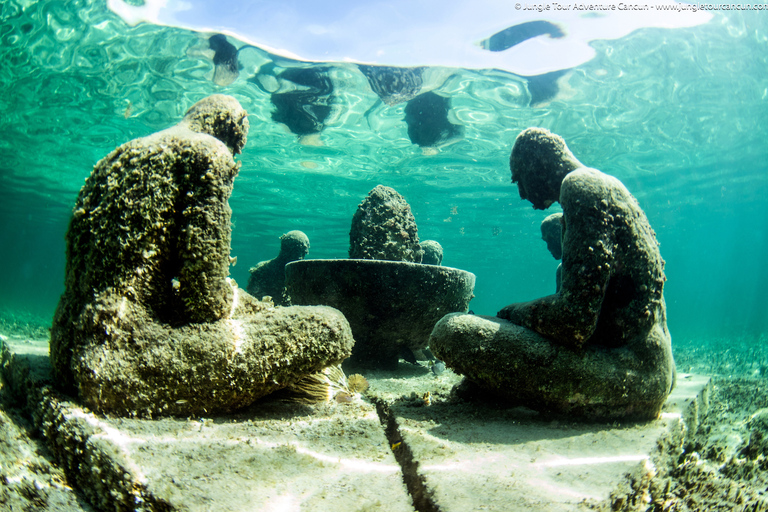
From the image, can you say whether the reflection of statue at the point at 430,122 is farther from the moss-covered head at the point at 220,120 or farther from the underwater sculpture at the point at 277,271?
the moss-covered head at the point at 220,120

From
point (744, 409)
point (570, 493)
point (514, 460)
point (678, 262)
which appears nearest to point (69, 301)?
point (514, 460)

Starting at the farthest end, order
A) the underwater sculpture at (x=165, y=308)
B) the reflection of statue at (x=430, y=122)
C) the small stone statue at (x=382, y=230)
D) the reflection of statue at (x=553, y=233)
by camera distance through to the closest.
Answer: the reflection of statue at (x=430, y=122), the reflection of statue at (x=553, y=233), the small stone statue at (x=382, y=230), the underwater sculpture at (x=165, y=308)

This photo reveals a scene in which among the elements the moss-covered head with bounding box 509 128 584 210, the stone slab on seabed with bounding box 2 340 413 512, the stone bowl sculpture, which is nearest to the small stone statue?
the stone bowl sculpture

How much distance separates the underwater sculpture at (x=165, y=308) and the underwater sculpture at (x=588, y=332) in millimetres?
1036

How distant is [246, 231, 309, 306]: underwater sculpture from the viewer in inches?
240

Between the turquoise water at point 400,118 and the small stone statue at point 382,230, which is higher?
the turquoise water at point 400,118

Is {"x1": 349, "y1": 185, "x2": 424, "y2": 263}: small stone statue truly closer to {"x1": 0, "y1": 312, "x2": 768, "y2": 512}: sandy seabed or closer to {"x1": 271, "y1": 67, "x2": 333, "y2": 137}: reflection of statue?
{"x1": 0, "y1": 312, "x2": 768, "y2": 512}: sandy seabed

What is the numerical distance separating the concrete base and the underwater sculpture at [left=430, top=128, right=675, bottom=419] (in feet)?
0.64

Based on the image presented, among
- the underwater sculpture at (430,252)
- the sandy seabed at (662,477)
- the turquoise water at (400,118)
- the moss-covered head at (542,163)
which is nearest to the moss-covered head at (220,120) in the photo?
the sandy seabed at (662,477)

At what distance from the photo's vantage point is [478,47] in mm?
9836

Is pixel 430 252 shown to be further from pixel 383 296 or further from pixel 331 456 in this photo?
pixel 331 456

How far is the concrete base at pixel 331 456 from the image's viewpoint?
1.37 m

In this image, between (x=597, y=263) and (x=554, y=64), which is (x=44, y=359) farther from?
(x=554, y=64)

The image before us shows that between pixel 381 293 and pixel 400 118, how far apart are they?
10.8 metres
